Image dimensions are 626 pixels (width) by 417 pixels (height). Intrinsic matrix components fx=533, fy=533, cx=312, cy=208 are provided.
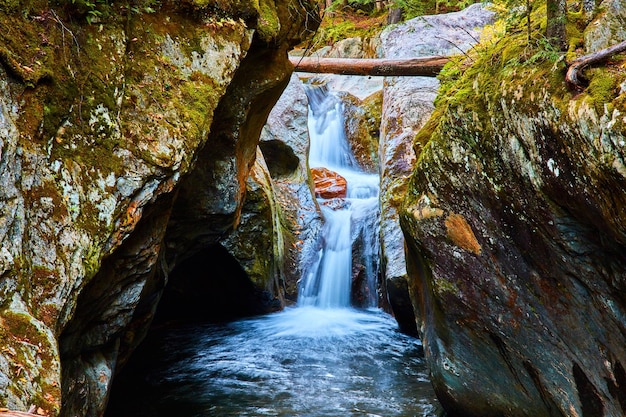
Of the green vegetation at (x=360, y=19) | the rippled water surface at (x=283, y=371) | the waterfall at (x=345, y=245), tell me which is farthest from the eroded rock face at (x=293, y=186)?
the green vegetation at (x=360, y=19)

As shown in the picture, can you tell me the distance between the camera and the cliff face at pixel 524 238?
12.3ft

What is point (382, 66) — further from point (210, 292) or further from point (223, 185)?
point (210, 292)

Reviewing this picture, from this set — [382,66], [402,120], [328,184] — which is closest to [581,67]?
[382,66]

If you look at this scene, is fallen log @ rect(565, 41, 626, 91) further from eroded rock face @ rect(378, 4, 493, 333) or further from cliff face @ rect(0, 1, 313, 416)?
eroded rock face @ rect(378, 4, 493, 333)

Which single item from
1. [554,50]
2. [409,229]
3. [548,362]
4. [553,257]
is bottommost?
[548,362]

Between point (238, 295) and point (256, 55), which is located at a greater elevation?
point (256, 55)

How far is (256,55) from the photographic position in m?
7.12

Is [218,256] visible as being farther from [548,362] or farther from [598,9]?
[598,9]

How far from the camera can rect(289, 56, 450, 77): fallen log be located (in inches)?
387

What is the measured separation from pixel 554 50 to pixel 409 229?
2467mm

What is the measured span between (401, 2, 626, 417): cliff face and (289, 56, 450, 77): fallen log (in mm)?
3657

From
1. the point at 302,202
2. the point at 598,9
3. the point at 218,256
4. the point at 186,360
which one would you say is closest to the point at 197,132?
the point at 598,9

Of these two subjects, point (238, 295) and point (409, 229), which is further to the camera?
point (238, 295)

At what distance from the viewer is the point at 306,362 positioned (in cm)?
939
